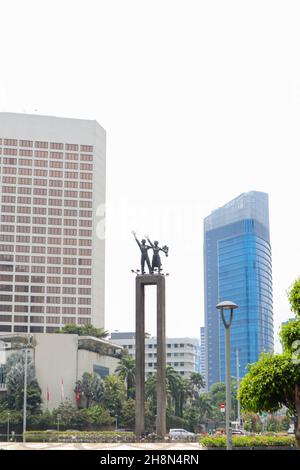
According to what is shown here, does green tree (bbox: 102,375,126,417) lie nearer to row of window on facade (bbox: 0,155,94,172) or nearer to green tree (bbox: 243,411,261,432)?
green tree (bbox: 243,411,261,432)

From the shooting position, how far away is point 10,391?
83562mm

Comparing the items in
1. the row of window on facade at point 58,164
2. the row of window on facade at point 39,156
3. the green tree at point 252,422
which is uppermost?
the row of window on facade at point 39,156

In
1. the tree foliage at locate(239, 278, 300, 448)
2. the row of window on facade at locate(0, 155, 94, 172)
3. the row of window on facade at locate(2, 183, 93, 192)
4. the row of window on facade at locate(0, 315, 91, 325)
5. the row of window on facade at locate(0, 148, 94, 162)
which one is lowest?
the tree foliage at locate(239, 278, 300, 448)

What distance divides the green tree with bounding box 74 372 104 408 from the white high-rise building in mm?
45973

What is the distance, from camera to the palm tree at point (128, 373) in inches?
3853

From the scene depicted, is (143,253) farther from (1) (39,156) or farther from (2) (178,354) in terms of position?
(2) (178,354)

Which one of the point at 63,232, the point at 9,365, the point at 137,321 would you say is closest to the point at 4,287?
the point at 63,232

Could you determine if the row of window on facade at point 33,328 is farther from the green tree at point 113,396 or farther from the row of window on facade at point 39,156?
the green tree at point 113,396

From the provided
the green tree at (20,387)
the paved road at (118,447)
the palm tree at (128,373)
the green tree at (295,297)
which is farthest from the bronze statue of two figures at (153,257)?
the palm tree at (128,373)

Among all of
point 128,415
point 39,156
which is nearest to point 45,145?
point 39,156

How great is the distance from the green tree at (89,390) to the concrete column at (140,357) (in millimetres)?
35854

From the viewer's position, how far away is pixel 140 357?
53969 millimetres

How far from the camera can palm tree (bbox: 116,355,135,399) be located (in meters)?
97.9

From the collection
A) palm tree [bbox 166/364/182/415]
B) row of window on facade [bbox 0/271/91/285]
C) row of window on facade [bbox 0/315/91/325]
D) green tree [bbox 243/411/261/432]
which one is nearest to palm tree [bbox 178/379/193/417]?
palm tree [bbox 166/364/182/415]
